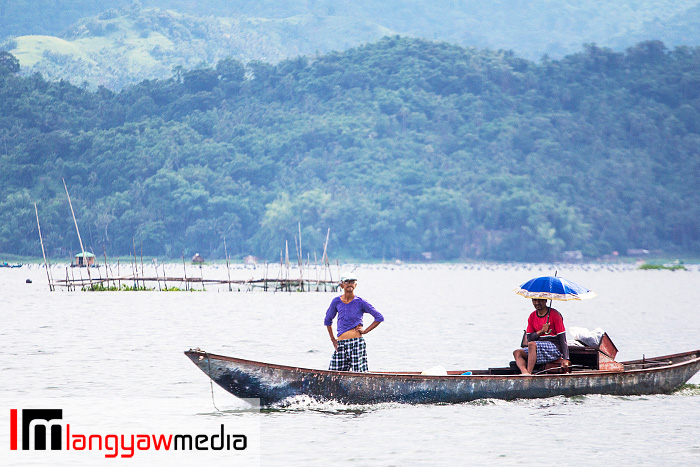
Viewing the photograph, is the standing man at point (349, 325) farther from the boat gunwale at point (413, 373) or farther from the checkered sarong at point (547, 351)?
the checkered sarong at point (547, 351)

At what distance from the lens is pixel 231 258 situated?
12900 cm

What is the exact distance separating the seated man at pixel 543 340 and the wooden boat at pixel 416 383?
1.01 ft

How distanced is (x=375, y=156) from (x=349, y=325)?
Answer: 132 m

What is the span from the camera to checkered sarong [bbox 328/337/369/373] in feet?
47.9

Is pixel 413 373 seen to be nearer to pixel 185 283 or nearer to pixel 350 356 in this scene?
pixel 350 356

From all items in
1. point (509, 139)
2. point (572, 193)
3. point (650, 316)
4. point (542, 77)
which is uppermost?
point (542, 77)

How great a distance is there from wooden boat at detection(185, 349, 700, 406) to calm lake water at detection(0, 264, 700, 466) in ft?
0.69

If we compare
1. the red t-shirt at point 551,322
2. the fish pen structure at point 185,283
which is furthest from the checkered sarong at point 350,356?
the fish pen structure at point 185,283

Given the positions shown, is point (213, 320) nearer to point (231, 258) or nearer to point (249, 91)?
point (231, 258)

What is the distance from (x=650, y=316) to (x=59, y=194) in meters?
105

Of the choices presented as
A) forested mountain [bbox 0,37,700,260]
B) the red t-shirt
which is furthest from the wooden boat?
forested mountain [bbox 0,37,700,260]

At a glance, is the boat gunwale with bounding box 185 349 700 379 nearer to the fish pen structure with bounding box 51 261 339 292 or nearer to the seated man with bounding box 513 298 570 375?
the seated man with bounding box 513 298 570 375

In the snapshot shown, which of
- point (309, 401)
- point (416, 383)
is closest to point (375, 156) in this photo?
point (416, 383)

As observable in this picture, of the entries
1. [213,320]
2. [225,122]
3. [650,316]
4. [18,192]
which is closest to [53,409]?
[213,320]
